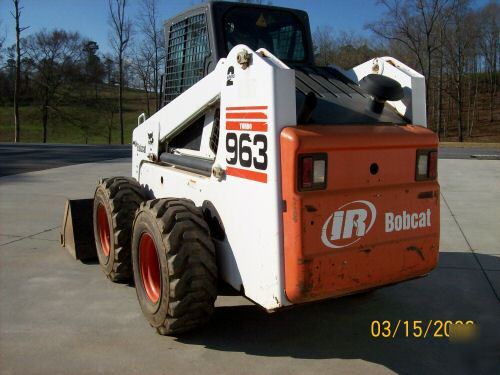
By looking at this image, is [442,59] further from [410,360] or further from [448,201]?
[410,360]

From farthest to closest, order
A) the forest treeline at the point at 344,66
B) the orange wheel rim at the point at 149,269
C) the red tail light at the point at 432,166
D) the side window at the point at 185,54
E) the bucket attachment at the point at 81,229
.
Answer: the forest treeline at the point at 344,66, the bucket attachment at the point at 81,229, the side window at the point at 185,54, the orange wheel rim at the point at 149,269, the red tail light at the point at 432,166

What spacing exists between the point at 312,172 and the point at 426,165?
950 millimetres

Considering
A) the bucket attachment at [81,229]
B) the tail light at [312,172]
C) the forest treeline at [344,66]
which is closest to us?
the tail light at [312,172]

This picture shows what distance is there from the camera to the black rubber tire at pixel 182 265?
3.26m

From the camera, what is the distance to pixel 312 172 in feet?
9.45

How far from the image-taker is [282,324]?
12.7ft

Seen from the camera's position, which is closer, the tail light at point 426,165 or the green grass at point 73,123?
the tail light at point 426,165

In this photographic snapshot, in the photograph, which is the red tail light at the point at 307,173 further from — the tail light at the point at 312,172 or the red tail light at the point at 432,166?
the red tail light at the point at 432,166

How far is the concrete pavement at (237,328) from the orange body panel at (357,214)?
1.91ft

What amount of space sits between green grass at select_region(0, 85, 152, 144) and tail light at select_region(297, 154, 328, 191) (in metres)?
45.2

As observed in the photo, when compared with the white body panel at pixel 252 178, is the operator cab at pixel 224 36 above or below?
above

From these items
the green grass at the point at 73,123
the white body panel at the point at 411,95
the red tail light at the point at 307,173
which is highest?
the green grass at the point at 73,123

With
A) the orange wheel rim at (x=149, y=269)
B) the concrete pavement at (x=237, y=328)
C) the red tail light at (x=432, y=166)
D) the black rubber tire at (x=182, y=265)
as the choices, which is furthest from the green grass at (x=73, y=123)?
the red tail light at (x=432, y=166)

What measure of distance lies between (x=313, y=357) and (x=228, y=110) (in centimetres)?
172
